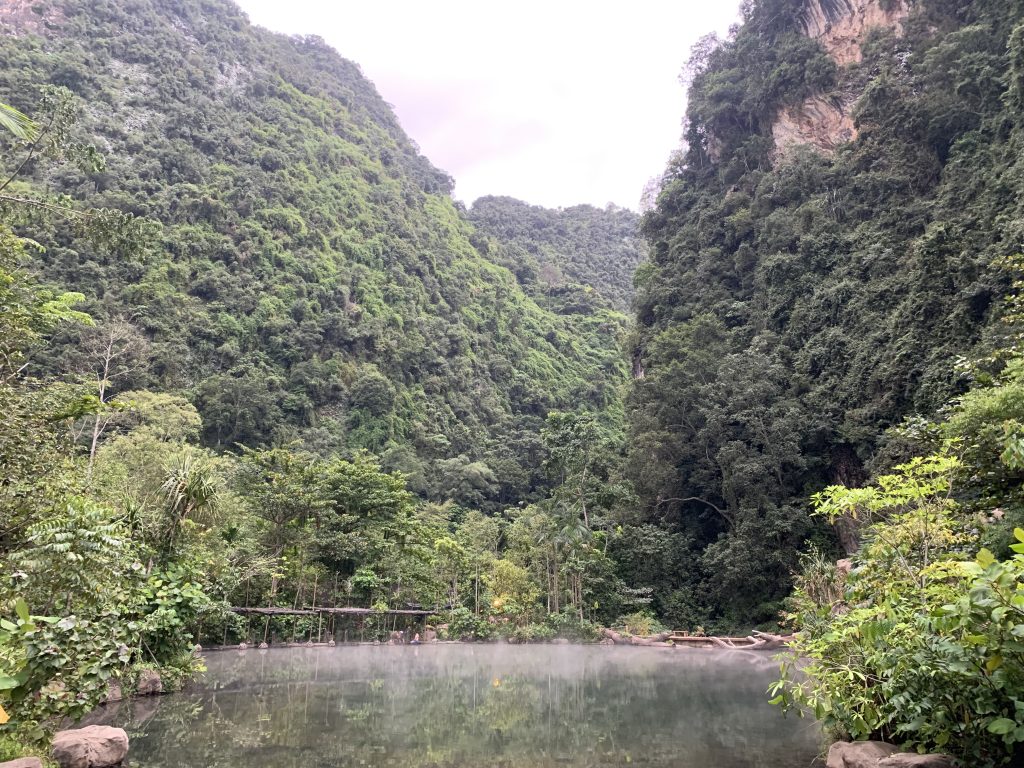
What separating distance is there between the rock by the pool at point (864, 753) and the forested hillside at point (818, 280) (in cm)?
1360

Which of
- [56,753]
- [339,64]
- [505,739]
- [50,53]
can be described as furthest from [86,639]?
[339,64]

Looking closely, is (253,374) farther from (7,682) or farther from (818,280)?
(7,682)

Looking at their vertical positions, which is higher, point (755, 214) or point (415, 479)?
point (755, 214)

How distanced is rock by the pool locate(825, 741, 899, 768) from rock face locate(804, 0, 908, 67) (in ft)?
112

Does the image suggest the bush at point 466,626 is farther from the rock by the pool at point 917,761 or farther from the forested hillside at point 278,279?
the rock by the pool at point 917,761

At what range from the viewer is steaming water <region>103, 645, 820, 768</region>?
22.9 ft

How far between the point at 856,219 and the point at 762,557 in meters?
15.2

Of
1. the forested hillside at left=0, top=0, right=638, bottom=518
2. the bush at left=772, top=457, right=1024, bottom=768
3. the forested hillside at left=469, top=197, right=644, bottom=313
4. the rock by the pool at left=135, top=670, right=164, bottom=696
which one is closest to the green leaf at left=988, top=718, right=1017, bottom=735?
the bush at left=772, top=457, right=1024, bottom=768

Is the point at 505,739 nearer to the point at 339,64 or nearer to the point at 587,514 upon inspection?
the point at 587,514

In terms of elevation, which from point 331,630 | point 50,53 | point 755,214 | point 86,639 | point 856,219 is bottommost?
point 331,630

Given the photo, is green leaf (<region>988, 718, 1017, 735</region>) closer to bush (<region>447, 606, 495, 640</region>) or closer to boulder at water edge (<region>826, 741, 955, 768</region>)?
boulder at water edge (<region>826, 741, 955, 768</region>)

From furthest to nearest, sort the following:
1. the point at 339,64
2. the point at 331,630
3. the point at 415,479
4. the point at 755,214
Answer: the point at 339,64, the point at 415,479, the point at 755,214, the point at 331,630

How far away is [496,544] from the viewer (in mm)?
34406

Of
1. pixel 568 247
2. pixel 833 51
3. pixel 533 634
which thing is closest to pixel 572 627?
pixel 533 634
